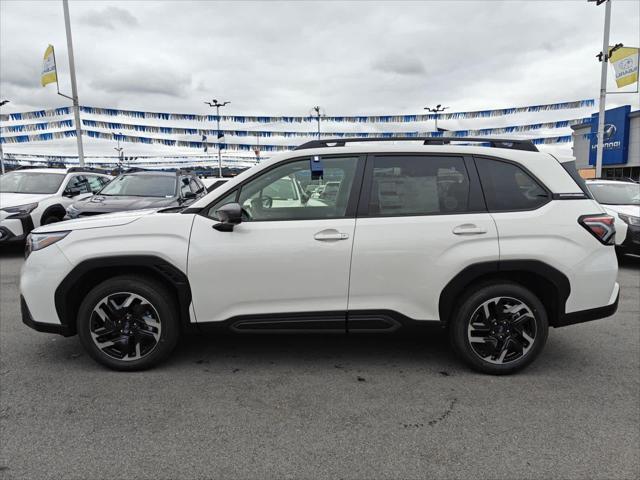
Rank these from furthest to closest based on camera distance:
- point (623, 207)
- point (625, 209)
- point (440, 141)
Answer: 1. point (623, 207)
2. point (625, 209)
3. point (440, 141)

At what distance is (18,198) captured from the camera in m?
8.70

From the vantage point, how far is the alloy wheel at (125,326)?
3367mm

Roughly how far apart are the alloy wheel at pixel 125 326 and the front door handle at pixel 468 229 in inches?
89.7

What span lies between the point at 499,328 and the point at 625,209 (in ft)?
20.3

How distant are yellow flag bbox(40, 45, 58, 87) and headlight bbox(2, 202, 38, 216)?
10.1 metres

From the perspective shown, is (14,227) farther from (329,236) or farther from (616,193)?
(616,193)

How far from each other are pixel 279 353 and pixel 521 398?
1.88 meters

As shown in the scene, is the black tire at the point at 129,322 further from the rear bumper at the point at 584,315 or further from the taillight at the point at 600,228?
the taillight at the point at 600,228

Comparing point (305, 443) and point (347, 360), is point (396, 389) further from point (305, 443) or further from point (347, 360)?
point (305, 443)

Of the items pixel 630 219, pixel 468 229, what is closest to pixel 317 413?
pixel 468 229

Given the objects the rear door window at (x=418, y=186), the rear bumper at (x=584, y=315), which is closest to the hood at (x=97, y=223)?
the rear door window at (x=418, y=186)

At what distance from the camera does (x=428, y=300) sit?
132 inches

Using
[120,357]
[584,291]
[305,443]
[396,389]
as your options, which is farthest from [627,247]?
[120,357]

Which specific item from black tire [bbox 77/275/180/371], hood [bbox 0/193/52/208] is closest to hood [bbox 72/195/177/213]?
hood [bbox 0/193/52/208]
